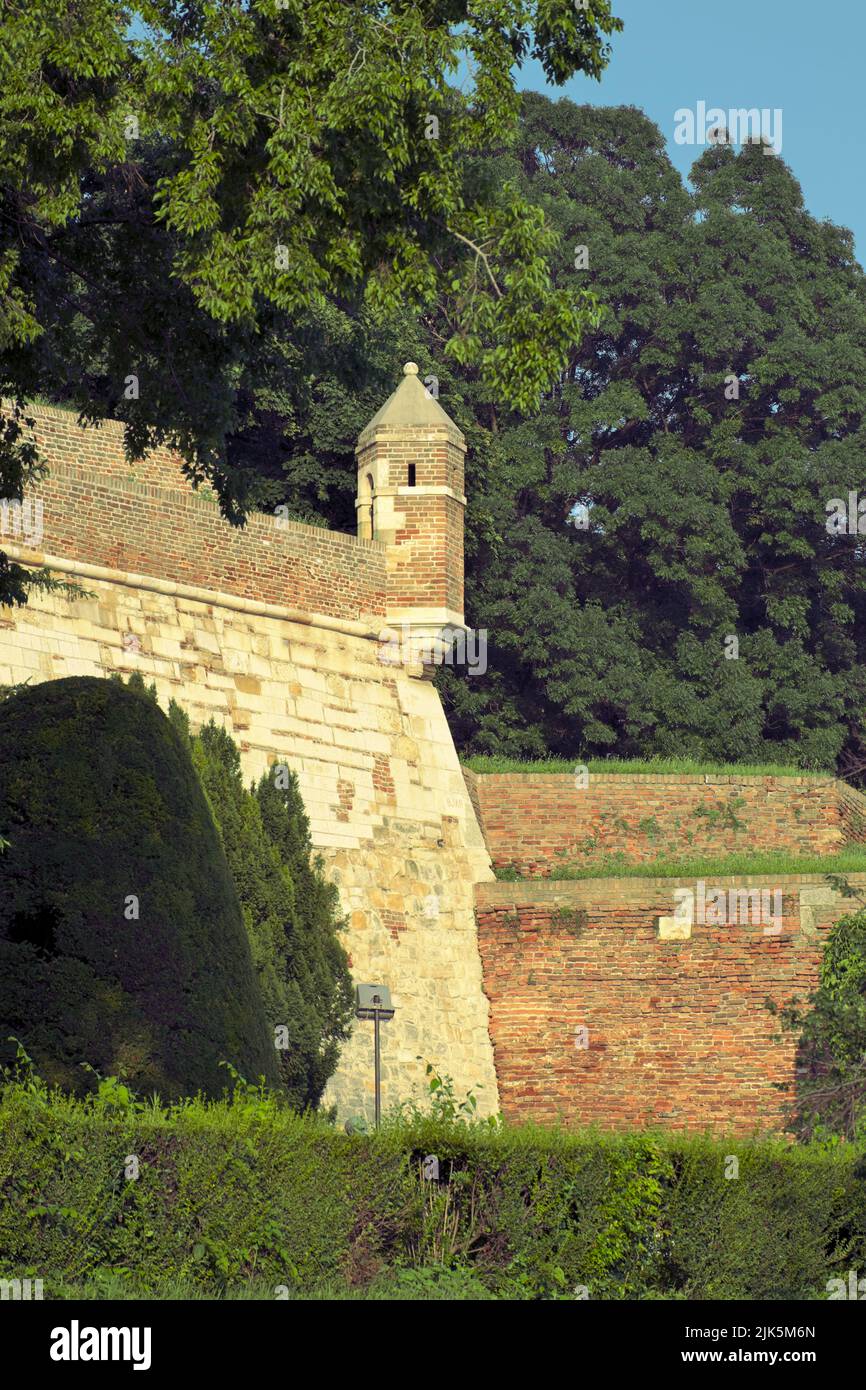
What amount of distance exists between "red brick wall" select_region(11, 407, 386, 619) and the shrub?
308 inches

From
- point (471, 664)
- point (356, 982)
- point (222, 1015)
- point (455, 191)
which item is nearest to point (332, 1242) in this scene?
point (222, 1015)

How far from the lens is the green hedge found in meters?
11.2

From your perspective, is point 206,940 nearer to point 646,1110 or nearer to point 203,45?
point 203,45

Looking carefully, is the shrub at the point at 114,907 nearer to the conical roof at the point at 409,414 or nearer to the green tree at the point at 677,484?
the conical roof at the point at 409,414

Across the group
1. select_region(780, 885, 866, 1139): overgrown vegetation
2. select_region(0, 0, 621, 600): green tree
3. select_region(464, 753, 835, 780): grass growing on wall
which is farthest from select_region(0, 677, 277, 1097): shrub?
select_region(464, 753, 835, 780): grass growing on wall

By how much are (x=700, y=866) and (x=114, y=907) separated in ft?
45.3

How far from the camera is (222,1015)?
1370cm

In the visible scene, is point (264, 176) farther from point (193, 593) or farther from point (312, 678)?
point (312, 678)

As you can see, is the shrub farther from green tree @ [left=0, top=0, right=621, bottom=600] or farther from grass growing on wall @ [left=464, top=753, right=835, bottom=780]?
grass growing on wall @ [left=464, top=753, right=835, bottom=780]

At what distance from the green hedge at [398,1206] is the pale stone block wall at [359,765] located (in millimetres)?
→ 9658

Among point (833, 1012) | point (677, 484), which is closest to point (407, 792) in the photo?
point (833, 1012)

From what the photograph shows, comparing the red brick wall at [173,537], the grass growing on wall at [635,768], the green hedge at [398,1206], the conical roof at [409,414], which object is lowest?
the green hedge at [398,1206]

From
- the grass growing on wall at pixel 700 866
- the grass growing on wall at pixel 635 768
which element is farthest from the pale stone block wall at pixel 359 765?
the grass growing on wall at pixel 635 768

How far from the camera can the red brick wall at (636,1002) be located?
2292cm
